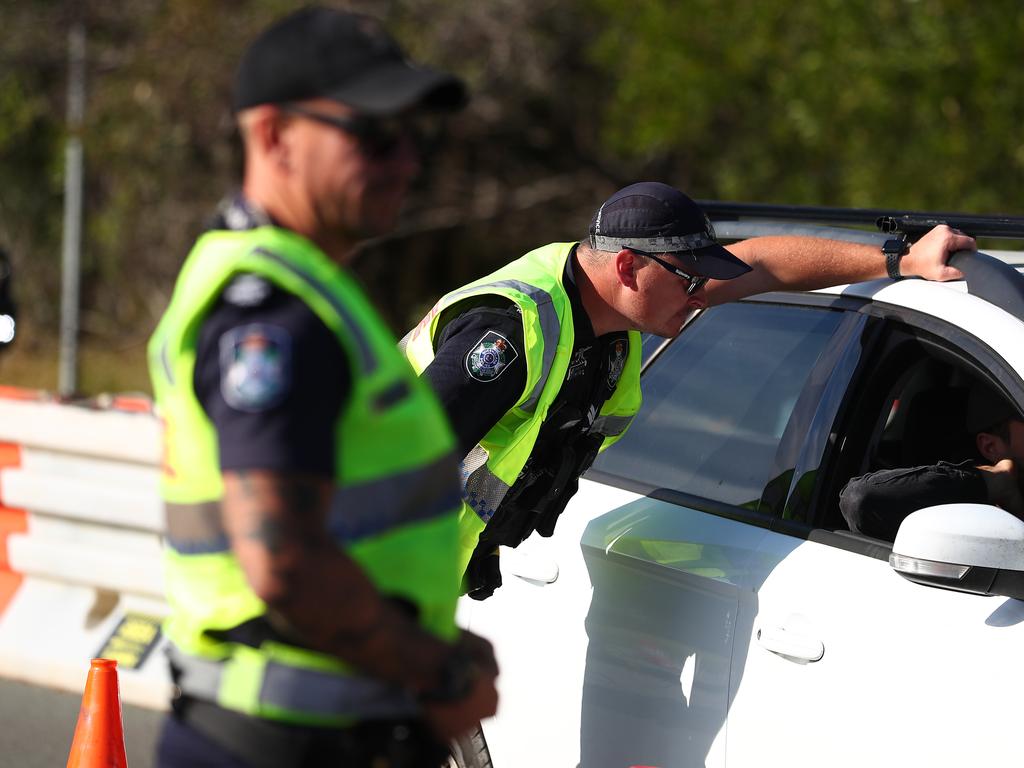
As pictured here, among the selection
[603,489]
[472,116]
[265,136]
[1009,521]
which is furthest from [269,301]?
[472,116]

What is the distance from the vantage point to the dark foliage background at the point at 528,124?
9609mm

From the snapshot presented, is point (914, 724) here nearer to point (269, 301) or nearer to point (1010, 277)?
point (1010, 277)

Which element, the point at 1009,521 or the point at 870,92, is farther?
the point at 870,92

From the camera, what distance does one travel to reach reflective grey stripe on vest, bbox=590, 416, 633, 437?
3.67 meters

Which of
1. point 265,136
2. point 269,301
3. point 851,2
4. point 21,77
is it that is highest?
point 21,77

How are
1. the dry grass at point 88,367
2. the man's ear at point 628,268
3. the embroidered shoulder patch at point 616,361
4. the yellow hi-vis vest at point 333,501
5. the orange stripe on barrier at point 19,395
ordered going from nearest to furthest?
the yellow hi-vis vest at point 333,501
the man's ear at point 628,268
the embroidered shoulder patch at point 616,361
the orange stripe on barrier at point 19,395
the dry grass at point 88,367

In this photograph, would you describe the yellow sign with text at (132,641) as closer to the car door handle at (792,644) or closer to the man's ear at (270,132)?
the car door handle at (792,644)

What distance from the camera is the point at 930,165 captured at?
968 centimetres

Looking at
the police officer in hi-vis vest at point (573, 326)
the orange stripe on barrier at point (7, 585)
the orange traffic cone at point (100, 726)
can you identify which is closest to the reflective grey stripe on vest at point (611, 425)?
the police officer in hi-vis vest at point (573, 326)

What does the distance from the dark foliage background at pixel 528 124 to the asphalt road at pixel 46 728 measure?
6.22m

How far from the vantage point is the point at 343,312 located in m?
1.88

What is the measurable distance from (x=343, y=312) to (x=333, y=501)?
9.6 inches

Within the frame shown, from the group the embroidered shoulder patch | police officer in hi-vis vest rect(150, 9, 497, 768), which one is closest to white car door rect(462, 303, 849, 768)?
the embroidered shoulder patch

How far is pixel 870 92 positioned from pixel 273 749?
857 centimetres
